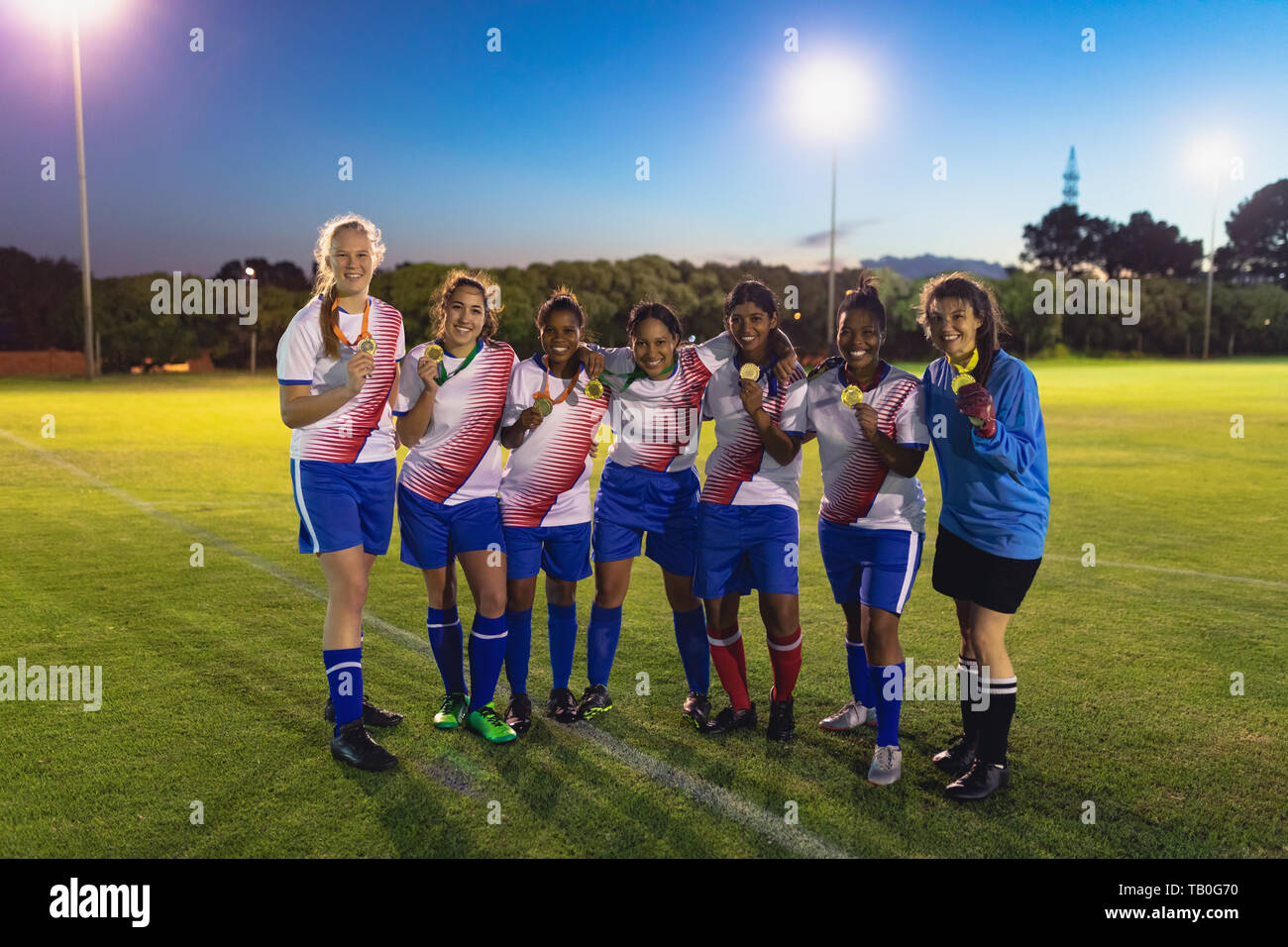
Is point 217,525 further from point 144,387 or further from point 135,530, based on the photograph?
point 144,387

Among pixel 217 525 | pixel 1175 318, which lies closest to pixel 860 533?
pixel 217 525

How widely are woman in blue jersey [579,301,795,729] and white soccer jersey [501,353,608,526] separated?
149 millimetres

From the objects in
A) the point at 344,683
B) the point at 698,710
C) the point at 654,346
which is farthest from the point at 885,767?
the point at 344,683

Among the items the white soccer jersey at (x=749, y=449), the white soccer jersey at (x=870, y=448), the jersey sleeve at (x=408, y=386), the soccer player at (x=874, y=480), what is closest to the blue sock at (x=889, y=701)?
the soccer player at (x=874, y=480)

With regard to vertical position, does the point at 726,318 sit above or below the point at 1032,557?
above

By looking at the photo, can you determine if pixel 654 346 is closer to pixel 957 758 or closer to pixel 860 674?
pixel 860 674

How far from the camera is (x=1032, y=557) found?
138 inches

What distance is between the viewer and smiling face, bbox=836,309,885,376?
3.83 m

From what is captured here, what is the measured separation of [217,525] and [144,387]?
28.7 m

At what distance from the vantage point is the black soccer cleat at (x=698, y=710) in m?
4.26

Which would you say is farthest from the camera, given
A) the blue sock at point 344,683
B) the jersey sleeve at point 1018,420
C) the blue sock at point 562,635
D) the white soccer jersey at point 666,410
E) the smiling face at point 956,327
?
the blue sock at point 562,635

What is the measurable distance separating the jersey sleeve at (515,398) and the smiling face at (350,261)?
74 cm

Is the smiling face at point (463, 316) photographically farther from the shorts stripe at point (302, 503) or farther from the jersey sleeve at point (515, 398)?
the shorts stripe at point (302, 503)

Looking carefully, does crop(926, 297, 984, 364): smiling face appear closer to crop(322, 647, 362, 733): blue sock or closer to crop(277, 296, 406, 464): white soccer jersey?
crop(277, 296, 406, 464): white soccer jersey
